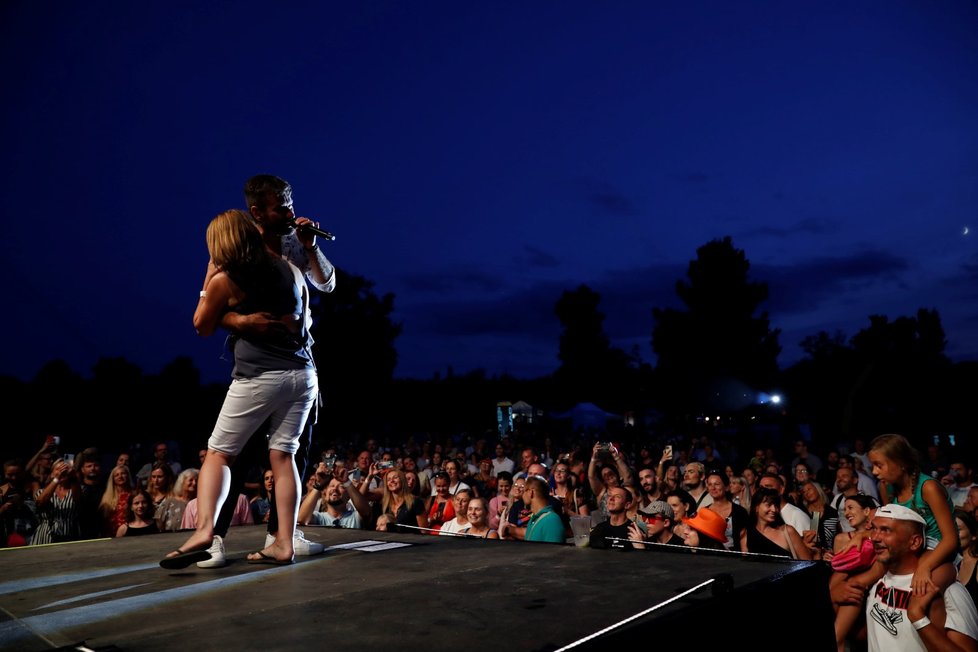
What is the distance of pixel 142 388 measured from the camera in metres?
17.5

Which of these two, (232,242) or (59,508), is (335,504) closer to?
(59,508)

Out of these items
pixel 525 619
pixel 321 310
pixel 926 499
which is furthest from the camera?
pixel 321 310

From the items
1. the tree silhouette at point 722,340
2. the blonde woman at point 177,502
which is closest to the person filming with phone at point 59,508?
the blonde woman at point 177,502

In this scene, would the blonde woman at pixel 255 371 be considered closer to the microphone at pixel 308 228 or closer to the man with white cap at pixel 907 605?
the microphone at pixel 308 228

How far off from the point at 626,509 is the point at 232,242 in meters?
4.25

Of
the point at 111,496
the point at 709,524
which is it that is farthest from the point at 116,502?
the point at 709,524

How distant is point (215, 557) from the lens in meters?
2.52

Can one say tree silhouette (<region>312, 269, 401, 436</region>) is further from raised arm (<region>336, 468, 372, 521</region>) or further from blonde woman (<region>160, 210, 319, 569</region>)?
blonde woman (<region>160, 210, 319, 569</region>)

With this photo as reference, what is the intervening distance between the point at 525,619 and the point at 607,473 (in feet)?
17.4

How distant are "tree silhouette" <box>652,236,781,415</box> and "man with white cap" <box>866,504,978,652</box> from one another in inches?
1124

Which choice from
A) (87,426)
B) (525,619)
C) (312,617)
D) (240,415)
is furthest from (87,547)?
(87,426)

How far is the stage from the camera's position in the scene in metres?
1.58

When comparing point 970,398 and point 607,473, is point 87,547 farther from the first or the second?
point 970,398

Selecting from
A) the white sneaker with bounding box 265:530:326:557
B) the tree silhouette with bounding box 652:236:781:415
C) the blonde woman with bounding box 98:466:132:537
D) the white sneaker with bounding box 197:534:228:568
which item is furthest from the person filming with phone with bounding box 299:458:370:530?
the tree silhouette with bounding box 652:236:781:415
